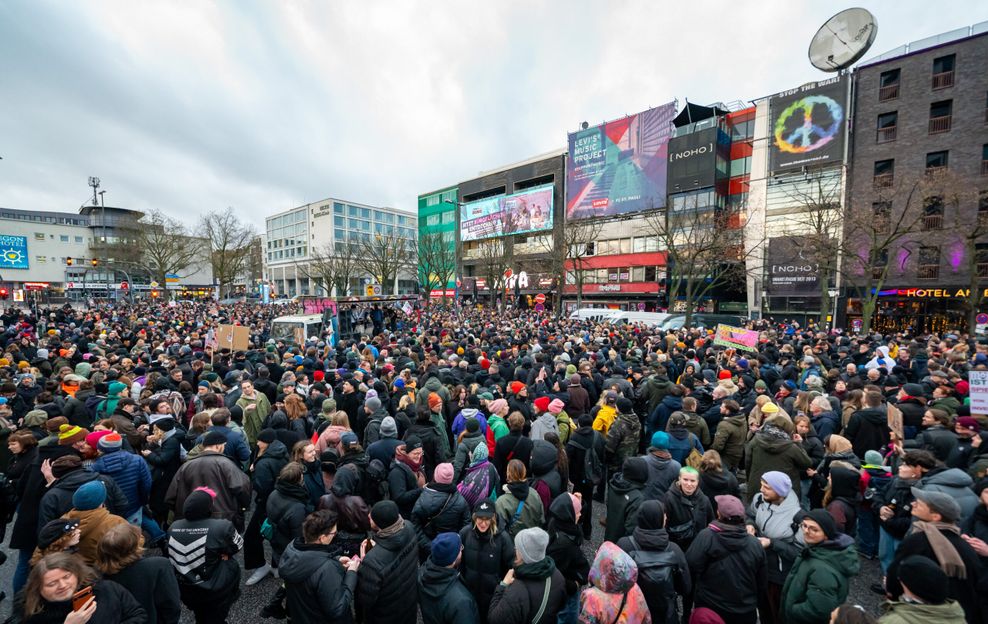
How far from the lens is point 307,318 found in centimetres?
1784

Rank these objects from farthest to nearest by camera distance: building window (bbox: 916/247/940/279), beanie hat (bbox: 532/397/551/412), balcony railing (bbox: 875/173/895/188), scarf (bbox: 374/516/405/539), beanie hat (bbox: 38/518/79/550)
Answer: balcony railing (bbox: 875/173/895/188) → building window (bbox: 916/247/940/279) → beanie hat (bbox: 532/397/551/412) → scarf (bbox: 374/516/405/539) → beanie hat (bbox: 38/518/79/550)

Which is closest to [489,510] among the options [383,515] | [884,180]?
[383,515]

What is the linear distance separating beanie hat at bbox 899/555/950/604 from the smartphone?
4668 millimetres

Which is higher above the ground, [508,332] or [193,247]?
[193,247]

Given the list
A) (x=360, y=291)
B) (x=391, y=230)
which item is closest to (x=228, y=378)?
(x=360, y=291)

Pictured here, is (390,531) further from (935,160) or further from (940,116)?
(940,116)

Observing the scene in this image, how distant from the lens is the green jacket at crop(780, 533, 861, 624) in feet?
9.26

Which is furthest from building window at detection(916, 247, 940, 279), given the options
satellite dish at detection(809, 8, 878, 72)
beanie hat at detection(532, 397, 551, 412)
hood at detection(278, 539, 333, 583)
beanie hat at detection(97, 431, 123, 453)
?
beanie hat at detection(97, 431, 123, 453)

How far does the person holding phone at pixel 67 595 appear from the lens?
7.12 ft

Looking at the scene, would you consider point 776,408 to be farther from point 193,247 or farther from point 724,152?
point 193,247

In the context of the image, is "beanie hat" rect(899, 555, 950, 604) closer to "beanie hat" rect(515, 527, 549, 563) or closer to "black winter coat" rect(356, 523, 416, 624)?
"beanie hat" rect(515, 527, 549, 563)

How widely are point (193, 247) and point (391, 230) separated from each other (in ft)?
155

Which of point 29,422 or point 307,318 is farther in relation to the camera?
point 307,318

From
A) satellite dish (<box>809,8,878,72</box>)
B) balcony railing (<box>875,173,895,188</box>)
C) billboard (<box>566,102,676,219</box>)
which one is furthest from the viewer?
billboard (<box>566,102,676,219</box>)
